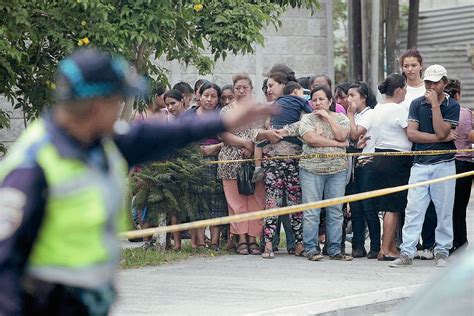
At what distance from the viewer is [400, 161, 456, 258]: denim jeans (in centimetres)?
1273

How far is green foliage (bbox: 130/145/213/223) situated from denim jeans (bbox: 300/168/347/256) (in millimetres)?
1206

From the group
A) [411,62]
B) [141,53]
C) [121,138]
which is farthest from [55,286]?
[411,62]

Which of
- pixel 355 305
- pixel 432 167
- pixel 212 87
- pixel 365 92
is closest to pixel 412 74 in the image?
pixel 365 92

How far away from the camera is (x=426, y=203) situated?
12883mm

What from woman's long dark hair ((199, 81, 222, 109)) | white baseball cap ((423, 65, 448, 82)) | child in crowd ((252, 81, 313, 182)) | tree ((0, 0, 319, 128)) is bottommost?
child in crowd ((252, 81, 313, 182))

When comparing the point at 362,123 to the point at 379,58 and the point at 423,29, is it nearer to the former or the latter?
the point at 379,58

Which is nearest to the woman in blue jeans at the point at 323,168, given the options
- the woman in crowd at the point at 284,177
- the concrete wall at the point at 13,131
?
the woman in crowd at the point at 284,177

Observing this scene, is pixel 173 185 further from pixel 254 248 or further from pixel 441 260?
pixel 441 260

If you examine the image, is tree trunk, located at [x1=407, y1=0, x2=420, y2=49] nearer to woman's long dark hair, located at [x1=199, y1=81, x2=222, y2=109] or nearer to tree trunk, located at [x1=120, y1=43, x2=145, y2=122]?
woman's long dark hair, located at [x1=199, y1=81, x2=222, y2=109]

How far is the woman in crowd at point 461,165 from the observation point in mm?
13016

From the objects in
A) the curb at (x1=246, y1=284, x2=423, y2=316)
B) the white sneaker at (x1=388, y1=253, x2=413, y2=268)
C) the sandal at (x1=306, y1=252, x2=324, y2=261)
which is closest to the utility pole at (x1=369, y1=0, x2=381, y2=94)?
the sandal at (x1=306, y1=252, x2=324, y2=261)

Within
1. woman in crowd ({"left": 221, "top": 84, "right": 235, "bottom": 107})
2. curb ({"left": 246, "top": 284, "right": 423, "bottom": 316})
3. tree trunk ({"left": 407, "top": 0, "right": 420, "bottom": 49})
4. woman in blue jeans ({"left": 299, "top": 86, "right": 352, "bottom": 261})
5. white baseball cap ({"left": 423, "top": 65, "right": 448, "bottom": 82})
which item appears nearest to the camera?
curb ({"left": 246, "top": 284, "right": 423, "bottom": 316})

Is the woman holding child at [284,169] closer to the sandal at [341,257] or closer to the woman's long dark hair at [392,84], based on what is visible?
the sandal at [341,257]

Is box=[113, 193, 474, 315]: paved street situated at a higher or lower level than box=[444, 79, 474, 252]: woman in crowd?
lower
